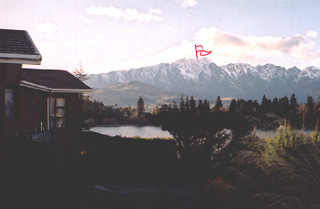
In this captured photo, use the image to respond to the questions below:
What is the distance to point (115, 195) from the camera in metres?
5.23

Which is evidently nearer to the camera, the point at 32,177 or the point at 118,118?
the point at 32,177

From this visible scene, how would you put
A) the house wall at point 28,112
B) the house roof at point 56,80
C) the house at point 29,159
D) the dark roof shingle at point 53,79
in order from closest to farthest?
the house at point 29,159, the house wall at point 28,112, the house roof at point 56,80, the dark roof shingle at point 53,79

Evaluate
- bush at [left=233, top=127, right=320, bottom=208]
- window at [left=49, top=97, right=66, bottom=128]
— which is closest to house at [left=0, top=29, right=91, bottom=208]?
bush at [left=233, top=127, right=320, bottom=208]

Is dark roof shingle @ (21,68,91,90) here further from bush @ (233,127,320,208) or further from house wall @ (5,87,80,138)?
bush @ (233,127,320,208)

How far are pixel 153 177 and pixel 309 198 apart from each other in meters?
5.11

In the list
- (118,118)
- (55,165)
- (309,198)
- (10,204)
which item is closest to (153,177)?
(55,165)

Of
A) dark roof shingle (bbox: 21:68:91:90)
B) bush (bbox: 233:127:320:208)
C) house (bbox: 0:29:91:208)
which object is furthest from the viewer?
dark roof shingle (bbox: 21:68:91:90)

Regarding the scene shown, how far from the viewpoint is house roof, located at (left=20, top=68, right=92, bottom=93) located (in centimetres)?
1656

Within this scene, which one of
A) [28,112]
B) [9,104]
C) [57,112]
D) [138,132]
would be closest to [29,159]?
[9,104]

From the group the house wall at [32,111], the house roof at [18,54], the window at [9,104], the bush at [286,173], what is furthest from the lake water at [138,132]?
the bush at [286,173]

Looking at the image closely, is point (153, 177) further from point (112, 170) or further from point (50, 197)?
point (50, 197)

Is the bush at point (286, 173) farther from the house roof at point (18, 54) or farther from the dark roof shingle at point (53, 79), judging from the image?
the dark roof shingle at point (53, 79)

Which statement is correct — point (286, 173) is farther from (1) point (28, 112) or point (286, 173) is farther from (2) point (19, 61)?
(1) point (28, 112)

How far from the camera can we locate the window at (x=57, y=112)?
16.8 metres
